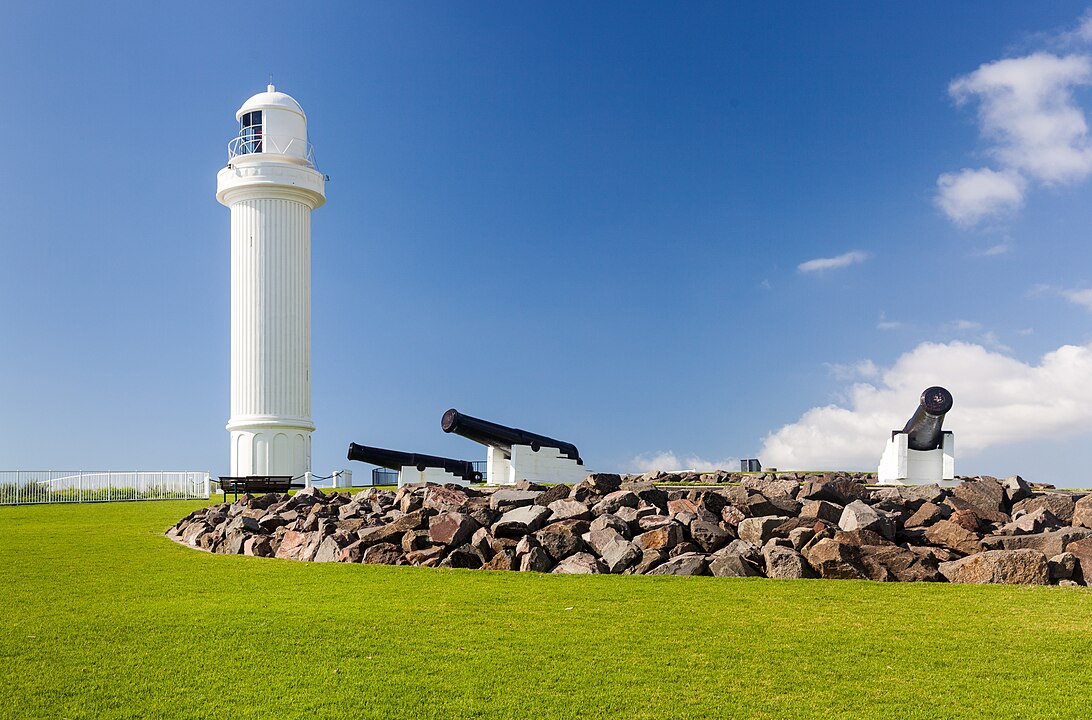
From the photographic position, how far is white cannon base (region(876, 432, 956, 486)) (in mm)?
23781

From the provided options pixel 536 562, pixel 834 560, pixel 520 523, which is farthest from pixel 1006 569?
→ pixel 520 523

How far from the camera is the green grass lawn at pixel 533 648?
241 inches

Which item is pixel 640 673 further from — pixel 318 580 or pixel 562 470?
pixel 562 470

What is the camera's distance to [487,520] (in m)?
12.9

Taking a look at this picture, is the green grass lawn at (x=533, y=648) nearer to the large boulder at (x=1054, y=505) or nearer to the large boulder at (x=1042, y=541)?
the large boulder at (x=1042, y=541)

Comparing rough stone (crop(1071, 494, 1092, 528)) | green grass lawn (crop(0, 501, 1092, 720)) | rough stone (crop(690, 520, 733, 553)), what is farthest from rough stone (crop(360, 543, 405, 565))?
rough stone (crop(1071, 494, 1092, 528))

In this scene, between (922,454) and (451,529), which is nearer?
(451,529)

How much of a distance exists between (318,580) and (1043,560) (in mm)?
8020

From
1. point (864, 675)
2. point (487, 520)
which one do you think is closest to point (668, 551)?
point (487, 520)

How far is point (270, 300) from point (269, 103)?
7.47 m

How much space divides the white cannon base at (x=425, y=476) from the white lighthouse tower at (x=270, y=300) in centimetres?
579

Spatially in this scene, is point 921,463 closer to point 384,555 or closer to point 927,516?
point 927,516

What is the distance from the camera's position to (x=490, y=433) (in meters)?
26.3

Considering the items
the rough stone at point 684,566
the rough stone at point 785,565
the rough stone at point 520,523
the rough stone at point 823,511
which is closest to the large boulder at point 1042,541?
the rough stone at point 823,511
